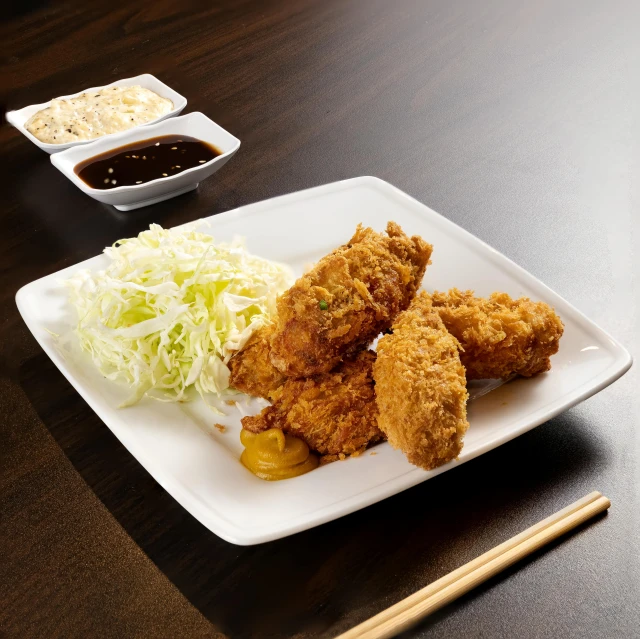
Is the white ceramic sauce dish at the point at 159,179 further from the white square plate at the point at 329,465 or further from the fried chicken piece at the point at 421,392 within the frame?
the fried chicken piece at the point at 421,392

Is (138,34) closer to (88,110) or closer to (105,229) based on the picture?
(88,110)

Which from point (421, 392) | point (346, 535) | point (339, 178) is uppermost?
point (421, 392)

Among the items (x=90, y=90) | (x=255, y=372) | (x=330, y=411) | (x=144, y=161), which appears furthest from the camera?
(x=90, y=90)

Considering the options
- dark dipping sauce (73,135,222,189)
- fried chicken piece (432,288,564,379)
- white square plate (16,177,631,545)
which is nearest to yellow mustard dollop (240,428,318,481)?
white square plate (16,177,631,545)

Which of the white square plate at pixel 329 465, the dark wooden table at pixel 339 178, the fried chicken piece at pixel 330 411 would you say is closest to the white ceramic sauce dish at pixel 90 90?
the dark wooden table at pixel 339 178

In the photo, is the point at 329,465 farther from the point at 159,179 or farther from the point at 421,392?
the point at 159,179

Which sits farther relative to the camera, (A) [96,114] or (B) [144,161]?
(A) [96,114]

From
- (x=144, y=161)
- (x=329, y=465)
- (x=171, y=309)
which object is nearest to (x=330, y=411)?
(x=329, y=465)

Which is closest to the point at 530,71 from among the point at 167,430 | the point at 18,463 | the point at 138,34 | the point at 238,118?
the point at 238,118
